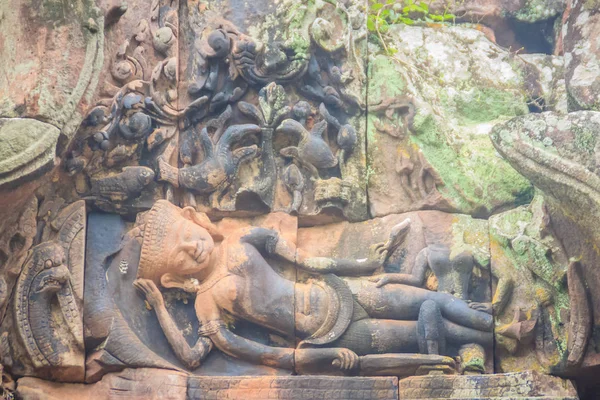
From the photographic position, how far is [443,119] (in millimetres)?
7422

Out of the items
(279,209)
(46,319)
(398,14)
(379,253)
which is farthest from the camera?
(398,14)

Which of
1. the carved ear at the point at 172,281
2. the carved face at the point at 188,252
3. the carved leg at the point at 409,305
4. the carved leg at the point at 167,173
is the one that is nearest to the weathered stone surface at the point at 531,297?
the carved leg at the point at 409,305

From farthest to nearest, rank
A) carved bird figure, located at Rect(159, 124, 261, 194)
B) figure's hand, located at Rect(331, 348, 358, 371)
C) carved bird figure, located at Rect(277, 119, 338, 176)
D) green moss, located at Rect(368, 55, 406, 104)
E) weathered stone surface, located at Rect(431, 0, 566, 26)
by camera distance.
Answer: weathered stone surface, located at Rect(431, 0, 566, 26)
green moss, located at Rect(368, 55, 406, 104)
carved bird figure, located at Rect(277, 119, 338, 176)
carved bird figure, located at Rect(159, 124, 261, 194)
figure's hand, located at Rect(331, 348, 358, 371)

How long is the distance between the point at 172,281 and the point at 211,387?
2.01ft

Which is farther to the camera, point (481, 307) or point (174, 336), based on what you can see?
point (481, 307)

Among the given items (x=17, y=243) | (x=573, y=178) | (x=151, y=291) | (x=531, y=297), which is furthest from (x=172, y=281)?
(x=573, y=178)

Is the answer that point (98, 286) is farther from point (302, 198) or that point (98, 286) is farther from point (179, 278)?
point (302, 198)

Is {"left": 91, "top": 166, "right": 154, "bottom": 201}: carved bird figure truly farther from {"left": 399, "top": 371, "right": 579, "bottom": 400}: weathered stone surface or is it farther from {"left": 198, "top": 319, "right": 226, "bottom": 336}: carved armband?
{"left": 399, "top": 371, "right": 579, "bottom": 400}: weathered stone surface

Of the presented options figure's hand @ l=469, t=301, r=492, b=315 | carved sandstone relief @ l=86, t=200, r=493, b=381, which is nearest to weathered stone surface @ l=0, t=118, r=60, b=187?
carved sandstone relief @ l=86, t=200, r=493, b=381

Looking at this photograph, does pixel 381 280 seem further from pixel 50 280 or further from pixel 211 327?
pixel 50 280

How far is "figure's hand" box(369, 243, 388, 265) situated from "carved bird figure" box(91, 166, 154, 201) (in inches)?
49.3

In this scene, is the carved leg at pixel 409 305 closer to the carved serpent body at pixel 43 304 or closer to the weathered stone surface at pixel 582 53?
the weathered stone surface at pixel 582 53

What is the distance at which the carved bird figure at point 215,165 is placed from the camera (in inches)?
280

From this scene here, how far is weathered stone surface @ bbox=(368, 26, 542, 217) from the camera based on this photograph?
→ 725 centimetres
